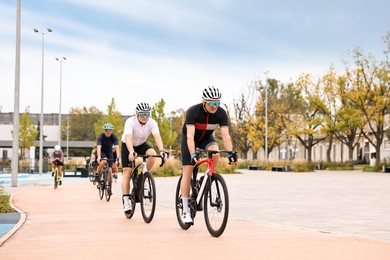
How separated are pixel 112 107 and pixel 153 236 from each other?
169 feet

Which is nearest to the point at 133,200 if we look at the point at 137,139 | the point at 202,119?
the point at 137,139

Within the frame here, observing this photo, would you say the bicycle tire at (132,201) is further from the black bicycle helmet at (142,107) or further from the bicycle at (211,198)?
the bicycle at (211,198)

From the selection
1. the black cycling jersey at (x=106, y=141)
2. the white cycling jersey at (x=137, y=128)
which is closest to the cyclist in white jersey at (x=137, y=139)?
the white cycling jersey at (x=137, y=128)

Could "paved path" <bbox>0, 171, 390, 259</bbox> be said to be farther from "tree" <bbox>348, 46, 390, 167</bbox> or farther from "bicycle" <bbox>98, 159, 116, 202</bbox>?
"tree" <bbox>348, 46, 390, 167</bbox>

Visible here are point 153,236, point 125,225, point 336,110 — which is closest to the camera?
point 153,236

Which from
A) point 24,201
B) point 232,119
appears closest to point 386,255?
point 24,201

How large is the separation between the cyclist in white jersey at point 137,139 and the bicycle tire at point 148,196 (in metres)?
0.35

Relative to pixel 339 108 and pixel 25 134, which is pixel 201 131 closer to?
pixel 339 108

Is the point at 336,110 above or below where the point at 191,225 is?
above

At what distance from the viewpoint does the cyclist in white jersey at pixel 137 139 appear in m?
9.69

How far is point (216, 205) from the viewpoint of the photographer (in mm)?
7684

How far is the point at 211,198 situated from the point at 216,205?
0.16m

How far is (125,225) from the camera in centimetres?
916

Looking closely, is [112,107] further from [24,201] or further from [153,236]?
[153,236]
